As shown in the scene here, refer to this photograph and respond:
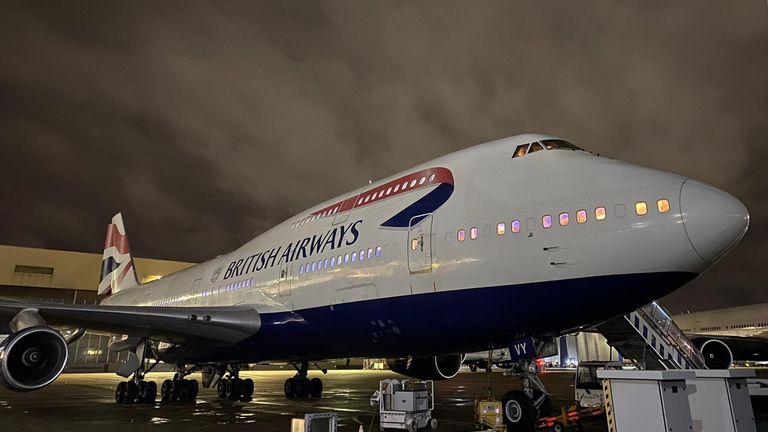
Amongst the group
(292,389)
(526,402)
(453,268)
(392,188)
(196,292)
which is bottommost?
(292,389)

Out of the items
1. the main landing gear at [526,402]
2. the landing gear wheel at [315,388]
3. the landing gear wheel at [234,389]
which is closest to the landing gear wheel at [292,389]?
the landing gear wheel at [315,388]


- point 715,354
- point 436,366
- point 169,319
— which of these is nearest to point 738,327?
point 715,354

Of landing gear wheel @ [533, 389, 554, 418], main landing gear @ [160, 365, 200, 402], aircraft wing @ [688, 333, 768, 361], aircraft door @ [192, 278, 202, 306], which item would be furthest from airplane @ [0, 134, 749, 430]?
aircraft wing @ [688, 333, 768, 361]

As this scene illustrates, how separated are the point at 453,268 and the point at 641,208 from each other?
2.94m

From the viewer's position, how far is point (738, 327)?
50656 millimetres

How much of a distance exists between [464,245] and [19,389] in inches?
356

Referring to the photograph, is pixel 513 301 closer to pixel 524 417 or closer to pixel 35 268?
pixel 524 417

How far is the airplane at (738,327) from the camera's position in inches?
966

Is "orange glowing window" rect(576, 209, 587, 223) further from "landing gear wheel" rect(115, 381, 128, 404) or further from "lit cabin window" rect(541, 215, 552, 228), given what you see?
"landing gear wheel" rect(115, 381, 128, 404)

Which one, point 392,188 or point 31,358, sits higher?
point 392,188

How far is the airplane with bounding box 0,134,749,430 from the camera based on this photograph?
6.77 m

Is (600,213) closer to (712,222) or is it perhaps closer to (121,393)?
(712,222)

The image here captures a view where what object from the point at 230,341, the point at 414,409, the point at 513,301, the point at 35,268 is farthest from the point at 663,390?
the point at 35,268

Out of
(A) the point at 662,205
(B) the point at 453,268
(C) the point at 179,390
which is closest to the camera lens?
(A) the point at 662,205
